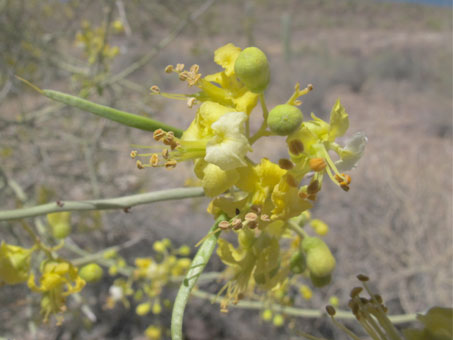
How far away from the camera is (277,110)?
777mm

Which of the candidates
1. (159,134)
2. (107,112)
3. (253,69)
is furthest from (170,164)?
(253,69)

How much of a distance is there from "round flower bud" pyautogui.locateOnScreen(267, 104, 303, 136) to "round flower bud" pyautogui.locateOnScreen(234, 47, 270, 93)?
91 mm

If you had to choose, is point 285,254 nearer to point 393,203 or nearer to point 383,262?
point 383,262

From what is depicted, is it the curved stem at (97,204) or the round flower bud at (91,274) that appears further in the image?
the round flower bud at (91,274)

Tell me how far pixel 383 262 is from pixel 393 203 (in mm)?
797

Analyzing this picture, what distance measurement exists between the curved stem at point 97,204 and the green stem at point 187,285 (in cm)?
13

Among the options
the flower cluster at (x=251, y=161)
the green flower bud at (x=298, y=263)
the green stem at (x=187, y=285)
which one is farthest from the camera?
the green flower bud at (x=298, y=263)

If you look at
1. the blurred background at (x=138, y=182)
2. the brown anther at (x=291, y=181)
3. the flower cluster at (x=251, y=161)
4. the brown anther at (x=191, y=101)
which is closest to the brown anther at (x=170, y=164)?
the flower cluster at (x=251, y=161)

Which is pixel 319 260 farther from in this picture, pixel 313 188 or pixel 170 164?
pixel 170 164

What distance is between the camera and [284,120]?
0.76 meters

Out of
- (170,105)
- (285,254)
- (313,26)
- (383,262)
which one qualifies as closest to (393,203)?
(383,262)

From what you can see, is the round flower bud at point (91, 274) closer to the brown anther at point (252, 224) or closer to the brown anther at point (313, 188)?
the brown anther at point (252, 224)

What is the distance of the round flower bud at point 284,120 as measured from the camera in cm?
76

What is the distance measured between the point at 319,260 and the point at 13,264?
0.89 metres
